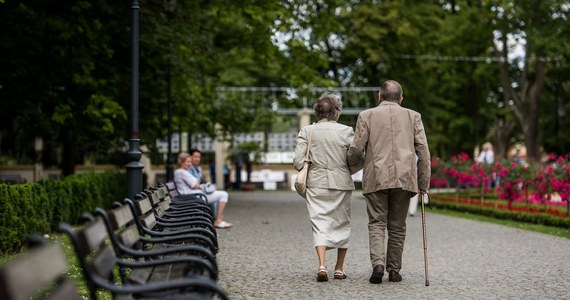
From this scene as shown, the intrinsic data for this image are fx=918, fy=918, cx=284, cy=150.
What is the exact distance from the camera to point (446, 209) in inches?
960

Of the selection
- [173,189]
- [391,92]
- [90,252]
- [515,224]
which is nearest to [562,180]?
[515,224]

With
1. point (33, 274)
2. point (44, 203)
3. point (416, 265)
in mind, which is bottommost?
point (416, 265)

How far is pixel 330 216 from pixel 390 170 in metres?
0.79

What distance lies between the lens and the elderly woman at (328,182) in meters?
8.91

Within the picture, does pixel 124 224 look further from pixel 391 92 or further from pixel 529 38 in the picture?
pixel 529 38

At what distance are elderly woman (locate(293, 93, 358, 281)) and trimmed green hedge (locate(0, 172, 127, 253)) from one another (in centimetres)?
432

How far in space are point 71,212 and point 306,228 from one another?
13.6 feet

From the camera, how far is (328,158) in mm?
9016

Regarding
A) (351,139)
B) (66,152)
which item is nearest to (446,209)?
(66,152)

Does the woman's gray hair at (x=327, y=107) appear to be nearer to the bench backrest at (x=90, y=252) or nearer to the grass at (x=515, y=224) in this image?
the bench backrest at (x=90, y=252)

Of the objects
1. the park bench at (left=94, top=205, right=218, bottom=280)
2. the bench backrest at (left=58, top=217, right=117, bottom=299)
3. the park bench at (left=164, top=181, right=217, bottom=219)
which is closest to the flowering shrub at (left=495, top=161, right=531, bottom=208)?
the park bench at (left=164, top=181, right=217, bottom=219)

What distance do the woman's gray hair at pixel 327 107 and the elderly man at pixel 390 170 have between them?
0.45 meters

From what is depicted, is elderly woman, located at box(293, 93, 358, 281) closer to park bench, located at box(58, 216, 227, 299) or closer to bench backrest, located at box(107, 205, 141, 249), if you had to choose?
bench backrest, located at box(107, 205, 141, 249)

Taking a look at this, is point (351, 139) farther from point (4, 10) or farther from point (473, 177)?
point (473, 177)
